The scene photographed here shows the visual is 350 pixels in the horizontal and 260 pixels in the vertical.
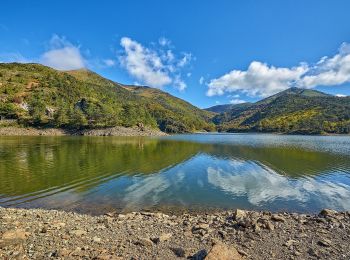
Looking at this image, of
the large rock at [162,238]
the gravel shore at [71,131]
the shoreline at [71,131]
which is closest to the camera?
the large rock at [162,238]

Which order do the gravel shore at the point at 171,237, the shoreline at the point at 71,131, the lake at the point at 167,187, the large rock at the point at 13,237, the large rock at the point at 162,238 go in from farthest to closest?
1. the shoreline at the point at 71,131
2. the lake at the point at 167,187
3. the large rock at the point at 162,238
4. the large rock at the point at 13,237
5. the gravel shore at the point at 171,237

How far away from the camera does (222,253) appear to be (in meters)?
12.6

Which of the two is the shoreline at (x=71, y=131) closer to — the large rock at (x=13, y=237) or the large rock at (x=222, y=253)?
the large rock at (x=13, y=237)

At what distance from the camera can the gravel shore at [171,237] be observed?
1334 cm

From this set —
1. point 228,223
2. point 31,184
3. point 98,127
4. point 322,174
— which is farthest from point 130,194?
point 98,127

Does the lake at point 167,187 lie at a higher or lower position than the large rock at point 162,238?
lower

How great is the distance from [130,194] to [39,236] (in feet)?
49.5

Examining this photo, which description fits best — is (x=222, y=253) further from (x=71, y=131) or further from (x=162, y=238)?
(x=71, y=131)

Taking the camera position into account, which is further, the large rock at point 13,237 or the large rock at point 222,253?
the large rock at point 13,237

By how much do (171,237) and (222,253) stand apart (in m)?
4.13

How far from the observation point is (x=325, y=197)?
30.1m

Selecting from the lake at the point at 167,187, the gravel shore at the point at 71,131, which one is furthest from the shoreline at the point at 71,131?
the lake at the point at 167,187

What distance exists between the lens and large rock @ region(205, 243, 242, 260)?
40.4 ft

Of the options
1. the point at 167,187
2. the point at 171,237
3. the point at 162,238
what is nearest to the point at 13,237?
the point at 162,238
